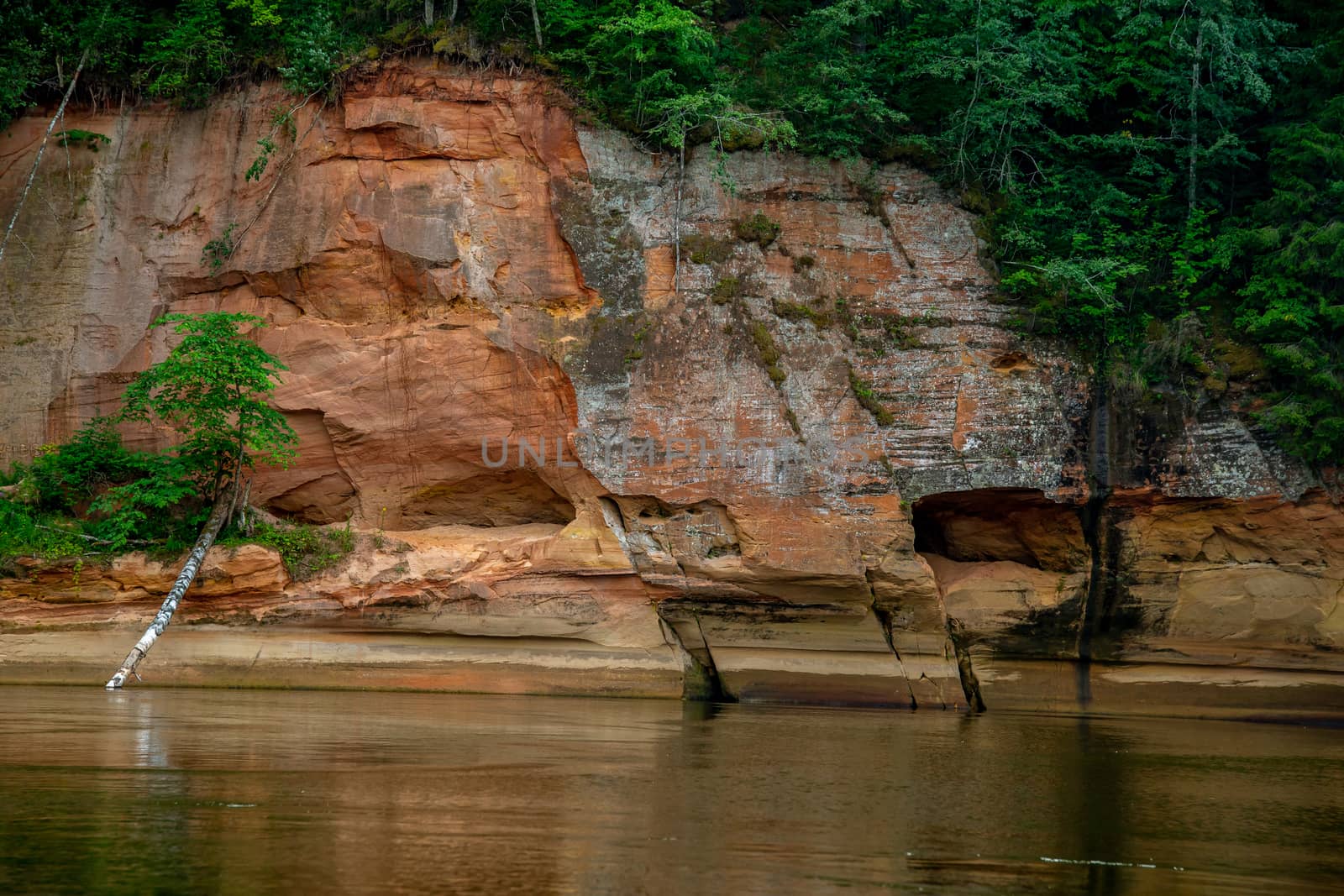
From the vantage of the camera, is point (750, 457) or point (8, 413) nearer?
point (750, 457)

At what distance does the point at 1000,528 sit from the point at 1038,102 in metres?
6.42

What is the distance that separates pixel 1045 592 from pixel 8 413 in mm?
15346

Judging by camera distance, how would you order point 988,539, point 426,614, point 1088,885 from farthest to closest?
point 988,539
point 426,614
point 1088,885

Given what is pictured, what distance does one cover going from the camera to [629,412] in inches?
657

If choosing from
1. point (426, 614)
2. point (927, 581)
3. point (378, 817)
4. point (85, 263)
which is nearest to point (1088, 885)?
point (378, 817)

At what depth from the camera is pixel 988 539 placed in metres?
17.6

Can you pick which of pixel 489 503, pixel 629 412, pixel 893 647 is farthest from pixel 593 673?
pixel 893 647

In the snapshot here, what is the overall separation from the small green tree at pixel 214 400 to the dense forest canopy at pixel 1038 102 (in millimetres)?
4611

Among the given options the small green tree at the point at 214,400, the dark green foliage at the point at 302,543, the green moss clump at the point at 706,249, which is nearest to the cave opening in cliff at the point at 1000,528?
the green moss clump at the point at 706,249

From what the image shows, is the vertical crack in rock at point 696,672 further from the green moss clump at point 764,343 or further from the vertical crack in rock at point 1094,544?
the vertical crack in rock at point 1094,544

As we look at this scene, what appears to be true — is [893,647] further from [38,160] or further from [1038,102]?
[38,160]

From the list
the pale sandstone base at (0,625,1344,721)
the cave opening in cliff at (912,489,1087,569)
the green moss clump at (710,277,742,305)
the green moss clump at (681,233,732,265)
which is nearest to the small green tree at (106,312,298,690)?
the pale sandstone base at (0,625,1344,721)

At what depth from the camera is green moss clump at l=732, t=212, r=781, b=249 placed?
57.7 feet

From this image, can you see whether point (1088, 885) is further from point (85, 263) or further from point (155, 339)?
point (85, 263)
